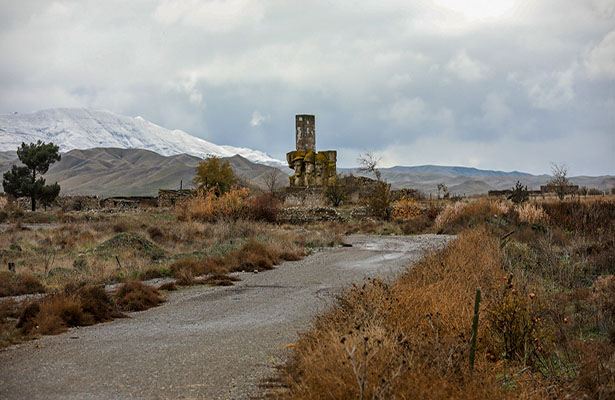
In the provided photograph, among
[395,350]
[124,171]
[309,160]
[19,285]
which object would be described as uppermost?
[124,171]

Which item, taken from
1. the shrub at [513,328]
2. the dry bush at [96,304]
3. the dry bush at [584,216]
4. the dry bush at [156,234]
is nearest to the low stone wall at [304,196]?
the dry bush at [156,234]

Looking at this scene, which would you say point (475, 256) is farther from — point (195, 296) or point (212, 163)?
point (212, 163)

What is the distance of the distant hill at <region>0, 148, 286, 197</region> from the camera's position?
127m

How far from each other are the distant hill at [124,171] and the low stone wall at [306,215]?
270ft

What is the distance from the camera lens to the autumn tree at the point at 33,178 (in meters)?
39.7

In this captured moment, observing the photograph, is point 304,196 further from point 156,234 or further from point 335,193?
point 156,234

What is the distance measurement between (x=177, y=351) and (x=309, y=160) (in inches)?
1090

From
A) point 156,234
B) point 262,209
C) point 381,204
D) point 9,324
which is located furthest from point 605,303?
point 381,204

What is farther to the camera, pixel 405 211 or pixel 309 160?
pixel 309 160

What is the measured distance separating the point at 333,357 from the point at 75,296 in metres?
5.53

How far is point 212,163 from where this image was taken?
39.2m

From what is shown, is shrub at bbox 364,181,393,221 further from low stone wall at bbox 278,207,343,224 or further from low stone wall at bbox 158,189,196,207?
low stone wall at bbox 158,189,196,207

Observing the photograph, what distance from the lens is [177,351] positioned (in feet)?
19.5

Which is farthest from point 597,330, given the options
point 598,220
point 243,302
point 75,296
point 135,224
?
point 135,224
